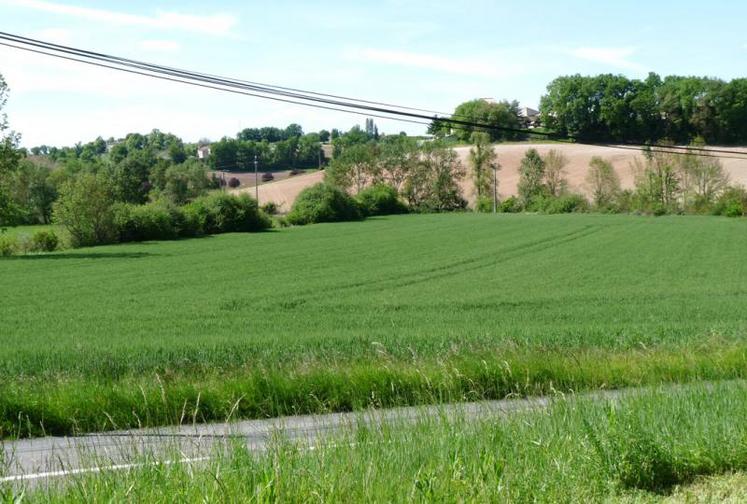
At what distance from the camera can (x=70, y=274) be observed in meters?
44.7

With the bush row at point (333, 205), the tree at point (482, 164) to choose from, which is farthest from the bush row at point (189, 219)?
the tree at point (482, 164)

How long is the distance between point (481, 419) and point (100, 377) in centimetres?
699

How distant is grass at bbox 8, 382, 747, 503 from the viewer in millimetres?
5012

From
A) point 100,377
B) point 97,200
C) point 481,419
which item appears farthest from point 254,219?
point 481,419

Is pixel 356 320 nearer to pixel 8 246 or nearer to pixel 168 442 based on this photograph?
pixel 168 442

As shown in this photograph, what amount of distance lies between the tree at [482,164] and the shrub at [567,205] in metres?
13.2

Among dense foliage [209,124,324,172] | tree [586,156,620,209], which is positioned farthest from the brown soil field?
dense foliage [209,124,324,172]

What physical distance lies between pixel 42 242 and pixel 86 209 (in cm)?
413

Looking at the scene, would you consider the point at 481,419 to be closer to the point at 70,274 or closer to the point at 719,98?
the point at 70,274

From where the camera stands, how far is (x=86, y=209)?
6538cm

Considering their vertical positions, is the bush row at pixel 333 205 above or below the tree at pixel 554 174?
below

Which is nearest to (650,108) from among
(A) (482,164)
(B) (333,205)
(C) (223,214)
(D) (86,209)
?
(A) (482,164)

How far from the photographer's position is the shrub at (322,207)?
8981 cm

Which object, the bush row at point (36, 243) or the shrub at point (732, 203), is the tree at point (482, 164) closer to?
the shrub at point (732, 203)
